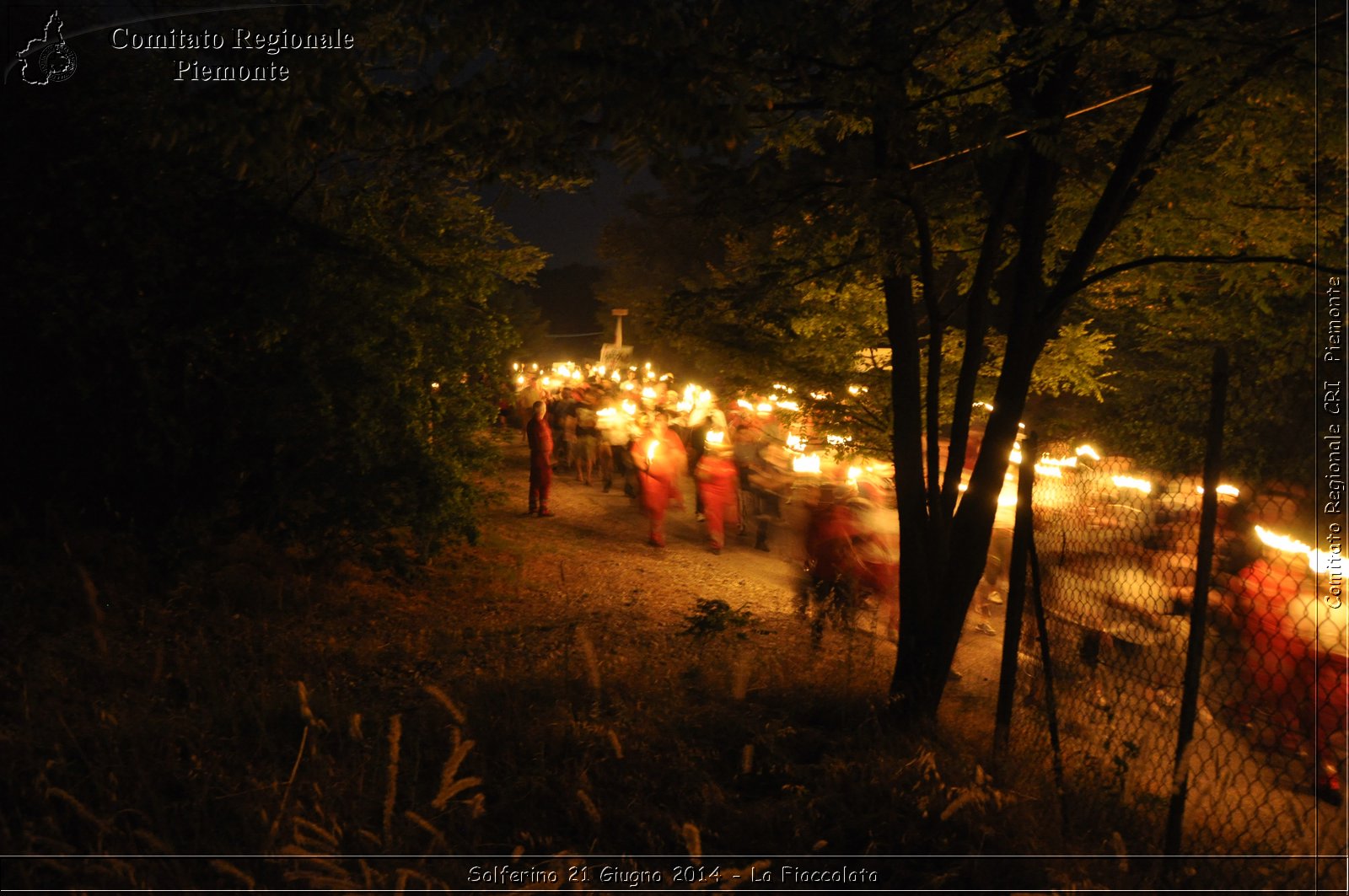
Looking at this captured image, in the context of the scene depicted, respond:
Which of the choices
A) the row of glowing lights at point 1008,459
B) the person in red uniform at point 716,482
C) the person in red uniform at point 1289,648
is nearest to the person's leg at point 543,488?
the row of glowing lights at point 1008,459

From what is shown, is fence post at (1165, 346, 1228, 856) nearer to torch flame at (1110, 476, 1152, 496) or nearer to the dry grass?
the dry grass

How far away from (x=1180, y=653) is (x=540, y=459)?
10430 millimetres

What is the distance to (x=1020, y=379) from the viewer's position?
4.85 metres

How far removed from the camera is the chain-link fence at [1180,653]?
4062 millimetres

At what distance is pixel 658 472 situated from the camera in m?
13.3

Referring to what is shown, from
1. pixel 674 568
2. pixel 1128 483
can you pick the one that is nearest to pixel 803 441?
pixel 674 568

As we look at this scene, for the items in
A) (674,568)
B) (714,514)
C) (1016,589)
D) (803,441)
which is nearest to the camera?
(1016,589)

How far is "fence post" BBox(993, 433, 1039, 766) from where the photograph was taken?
4.68 meters

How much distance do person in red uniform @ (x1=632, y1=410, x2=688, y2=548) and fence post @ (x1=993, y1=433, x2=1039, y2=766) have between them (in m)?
8.44

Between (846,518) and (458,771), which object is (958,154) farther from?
(846,518)

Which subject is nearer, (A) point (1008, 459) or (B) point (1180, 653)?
(A) point (1008, 459)

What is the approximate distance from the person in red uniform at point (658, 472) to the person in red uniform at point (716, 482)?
53 centimetres

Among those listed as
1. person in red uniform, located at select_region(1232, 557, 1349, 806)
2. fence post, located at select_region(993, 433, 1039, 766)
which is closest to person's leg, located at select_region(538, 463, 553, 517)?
fence post, located at select_region(993, 433, 1039, 766)

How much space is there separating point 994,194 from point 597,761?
4.94 metres
